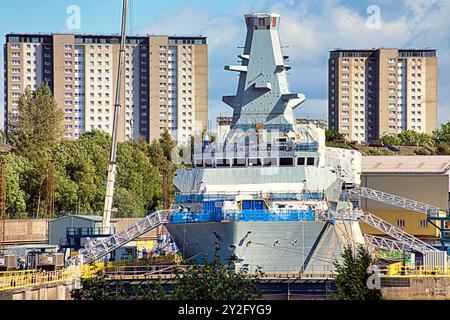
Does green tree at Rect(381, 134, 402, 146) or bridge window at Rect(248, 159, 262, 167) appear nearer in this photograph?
bridge window at Rect(248, 159, 262, 167)

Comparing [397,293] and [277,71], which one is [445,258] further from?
[277,71]

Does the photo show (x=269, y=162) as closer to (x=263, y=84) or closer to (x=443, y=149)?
(x=263, y=84)

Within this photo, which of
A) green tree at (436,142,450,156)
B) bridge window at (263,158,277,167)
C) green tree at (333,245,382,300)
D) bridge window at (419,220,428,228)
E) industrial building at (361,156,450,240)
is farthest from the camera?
green tree at (436,142,450,156)

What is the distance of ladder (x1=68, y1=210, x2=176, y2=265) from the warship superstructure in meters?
1.36

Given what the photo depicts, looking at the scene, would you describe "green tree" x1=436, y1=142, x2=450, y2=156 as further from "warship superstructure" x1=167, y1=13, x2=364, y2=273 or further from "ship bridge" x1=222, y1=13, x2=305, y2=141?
"ship bridge" x1=222, y1=13, x2=305, y2=141

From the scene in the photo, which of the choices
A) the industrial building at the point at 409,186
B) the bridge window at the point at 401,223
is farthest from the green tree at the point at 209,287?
the bridge window at the point at 401,223

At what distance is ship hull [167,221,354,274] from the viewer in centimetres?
6384

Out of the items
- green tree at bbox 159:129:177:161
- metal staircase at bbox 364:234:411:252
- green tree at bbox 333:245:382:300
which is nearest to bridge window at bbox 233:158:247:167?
metal staircase at bbox 364:234:411:252

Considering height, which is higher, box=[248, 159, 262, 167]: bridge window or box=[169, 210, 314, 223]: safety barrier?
box=[248, 159, 262, 167]: bridge window

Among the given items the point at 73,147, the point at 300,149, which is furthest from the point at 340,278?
the point at 73,147

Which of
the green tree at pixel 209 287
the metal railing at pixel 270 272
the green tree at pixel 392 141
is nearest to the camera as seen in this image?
the green tree at pixel 209 287

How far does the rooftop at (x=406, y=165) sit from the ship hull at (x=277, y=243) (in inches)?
1619

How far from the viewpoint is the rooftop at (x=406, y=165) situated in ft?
347

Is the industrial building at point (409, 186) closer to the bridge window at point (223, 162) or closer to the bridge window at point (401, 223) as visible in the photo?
the bridge window at point (401, 223)
